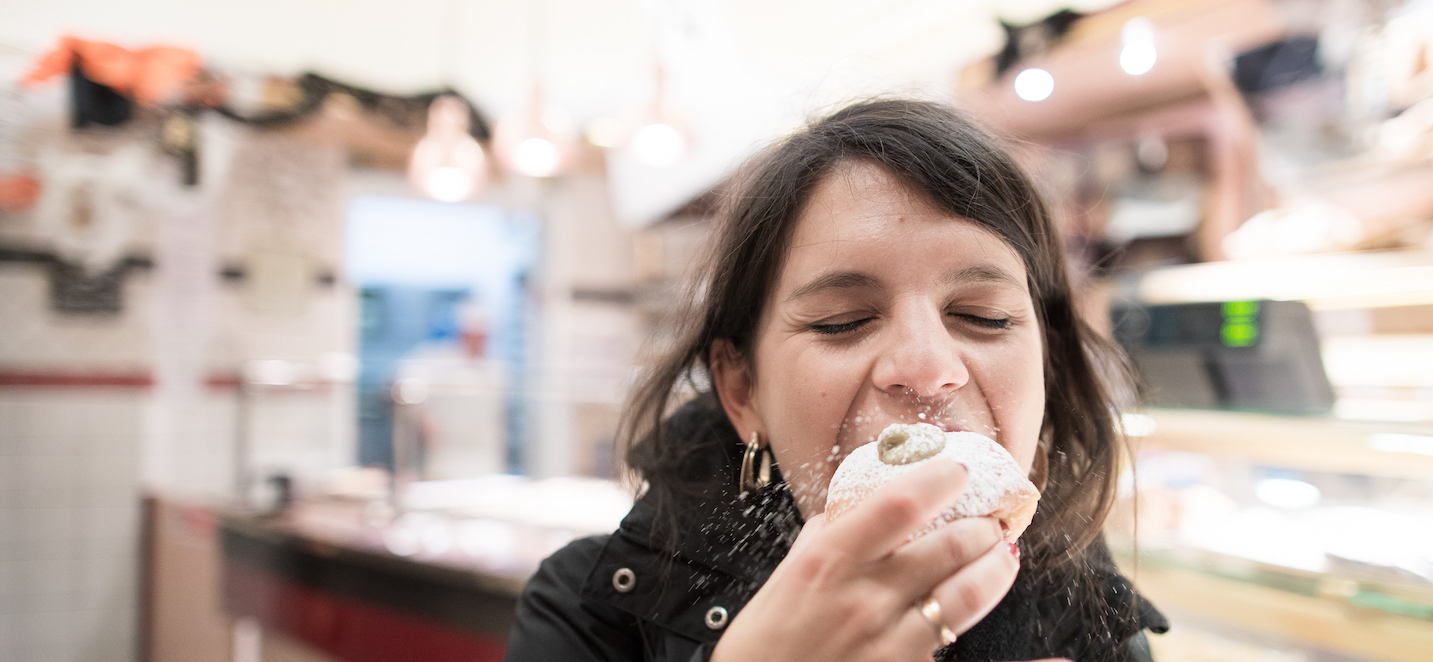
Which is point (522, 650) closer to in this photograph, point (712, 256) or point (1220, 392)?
A: point (712, 256)

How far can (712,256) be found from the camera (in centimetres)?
93

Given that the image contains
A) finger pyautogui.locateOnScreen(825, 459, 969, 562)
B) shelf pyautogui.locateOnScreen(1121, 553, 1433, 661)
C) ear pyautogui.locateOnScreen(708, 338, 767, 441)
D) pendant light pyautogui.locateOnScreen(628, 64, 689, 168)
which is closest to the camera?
finger pyautogui.locateOnScreen(825, 459, 969, 562)

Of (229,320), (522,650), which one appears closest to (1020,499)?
(522,650)

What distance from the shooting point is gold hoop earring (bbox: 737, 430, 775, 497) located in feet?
2.35

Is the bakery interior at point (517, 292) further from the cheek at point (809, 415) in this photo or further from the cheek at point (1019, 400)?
the cheek at point (809, 415)

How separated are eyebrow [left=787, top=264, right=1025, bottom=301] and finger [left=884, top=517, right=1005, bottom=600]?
23cm

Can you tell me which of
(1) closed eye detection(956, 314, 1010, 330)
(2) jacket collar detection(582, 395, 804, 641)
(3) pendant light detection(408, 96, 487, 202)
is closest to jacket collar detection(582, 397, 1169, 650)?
(2) jacket collar detection(582, 395, 804, 641)

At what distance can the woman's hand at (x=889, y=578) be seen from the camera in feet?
1.60

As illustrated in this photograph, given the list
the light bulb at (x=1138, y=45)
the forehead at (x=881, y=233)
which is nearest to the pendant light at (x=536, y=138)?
the light bulb at (x=1138, y=45)

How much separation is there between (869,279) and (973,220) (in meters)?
0.14

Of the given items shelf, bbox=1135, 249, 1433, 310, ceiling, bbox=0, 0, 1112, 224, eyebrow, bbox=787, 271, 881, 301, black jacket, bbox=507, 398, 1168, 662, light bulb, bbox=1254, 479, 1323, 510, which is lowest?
light bulb, bbox=1254, 479, 1323, 510

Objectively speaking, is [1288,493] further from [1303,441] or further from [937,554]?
[937,554]

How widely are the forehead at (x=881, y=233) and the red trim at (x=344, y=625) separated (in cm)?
203

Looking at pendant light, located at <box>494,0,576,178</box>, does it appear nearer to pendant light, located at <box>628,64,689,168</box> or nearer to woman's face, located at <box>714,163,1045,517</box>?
pendant light, located at <box>628,64,689,168</box>
